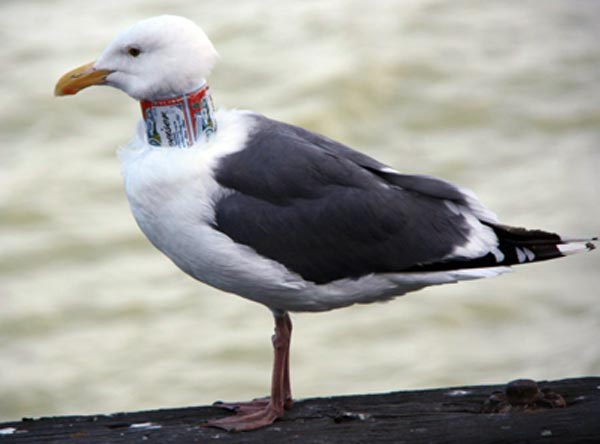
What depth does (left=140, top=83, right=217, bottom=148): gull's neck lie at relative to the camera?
2955mm

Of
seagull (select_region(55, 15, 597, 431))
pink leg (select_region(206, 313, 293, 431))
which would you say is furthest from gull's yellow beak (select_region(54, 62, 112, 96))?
pink leg (select_region(206, 313, 293, 431))

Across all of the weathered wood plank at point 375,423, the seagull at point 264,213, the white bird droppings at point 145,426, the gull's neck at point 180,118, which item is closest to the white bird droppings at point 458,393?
the weathered wood plank at point 375,423

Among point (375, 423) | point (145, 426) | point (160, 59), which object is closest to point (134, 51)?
point (160, 59)

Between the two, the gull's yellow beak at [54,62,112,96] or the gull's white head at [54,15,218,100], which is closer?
the gull's white head at [54,15,218,100]

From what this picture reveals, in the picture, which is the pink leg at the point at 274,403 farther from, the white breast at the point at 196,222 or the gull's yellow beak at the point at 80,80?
the gull's yellow beak at the point at 80,80

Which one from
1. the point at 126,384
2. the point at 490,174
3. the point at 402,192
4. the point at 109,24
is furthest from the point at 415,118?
the point at 402,192

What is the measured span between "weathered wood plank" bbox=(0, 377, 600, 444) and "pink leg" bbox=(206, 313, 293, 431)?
1.2 inches

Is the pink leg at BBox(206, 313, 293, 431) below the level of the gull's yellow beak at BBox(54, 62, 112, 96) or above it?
below

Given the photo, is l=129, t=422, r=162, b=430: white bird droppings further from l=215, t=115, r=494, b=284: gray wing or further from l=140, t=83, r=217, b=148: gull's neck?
l=140, t=83, r=217, b=148: gull's neck

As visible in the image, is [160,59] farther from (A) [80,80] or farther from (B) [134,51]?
(A) [80,80]

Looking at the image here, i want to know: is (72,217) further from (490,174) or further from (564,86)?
(564,86)

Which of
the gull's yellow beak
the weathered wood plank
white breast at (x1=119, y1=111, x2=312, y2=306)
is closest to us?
the weathered wood plank

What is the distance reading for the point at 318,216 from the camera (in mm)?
3014

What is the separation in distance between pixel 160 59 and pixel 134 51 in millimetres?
102
